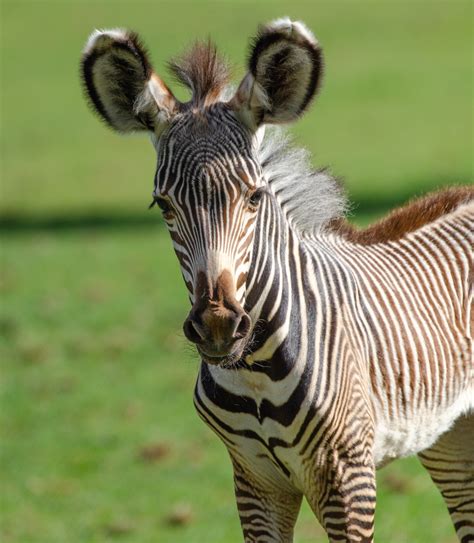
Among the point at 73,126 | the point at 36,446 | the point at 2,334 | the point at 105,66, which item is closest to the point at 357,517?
the point at 105,66

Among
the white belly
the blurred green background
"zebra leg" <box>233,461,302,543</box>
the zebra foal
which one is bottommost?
the blurred green background

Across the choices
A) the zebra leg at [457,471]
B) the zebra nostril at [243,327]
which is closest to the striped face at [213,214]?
the zebra nostril at [243,327]

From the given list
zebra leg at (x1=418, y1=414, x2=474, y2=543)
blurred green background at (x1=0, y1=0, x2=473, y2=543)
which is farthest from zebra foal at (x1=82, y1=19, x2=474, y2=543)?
zebra leg at (x1=418, y1=414, x2=474, y2=543)

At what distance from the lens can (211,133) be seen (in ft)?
15.8

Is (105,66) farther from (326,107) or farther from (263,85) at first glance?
(326,107)

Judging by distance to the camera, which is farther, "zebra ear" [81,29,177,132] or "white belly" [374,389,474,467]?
"white belly" [374,389,474,467]

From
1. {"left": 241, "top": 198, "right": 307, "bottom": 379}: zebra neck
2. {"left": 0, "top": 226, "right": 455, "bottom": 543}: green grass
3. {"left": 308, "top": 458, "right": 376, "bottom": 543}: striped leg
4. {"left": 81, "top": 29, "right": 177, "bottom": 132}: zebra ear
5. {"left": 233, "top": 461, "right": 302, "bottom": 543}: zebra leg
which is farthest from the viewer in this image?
{"left": 0, "top": 226, "right": 455, "bottom": 543}: green grass

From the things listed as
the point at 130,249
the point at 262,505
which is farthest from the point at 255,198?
the point at 130,249

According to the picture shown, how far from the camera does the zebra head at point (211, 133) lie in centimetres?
463

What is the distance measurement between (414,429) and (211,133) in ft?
6.57

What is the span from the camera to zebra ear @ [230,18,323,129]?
480cm

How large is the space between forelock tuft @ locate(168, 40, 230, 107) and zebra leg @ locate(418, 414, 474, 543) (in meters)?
2.65

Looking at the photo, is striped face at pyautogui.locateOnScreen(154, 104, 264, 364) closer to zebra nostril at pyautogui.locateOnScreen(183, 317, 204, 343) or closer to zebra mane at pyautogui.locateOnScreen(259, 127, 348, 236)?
zebra nostril at pyautogui.locateOnScreen(183, 317, 204, 343)

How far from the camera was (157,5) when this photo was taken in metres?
46.7
